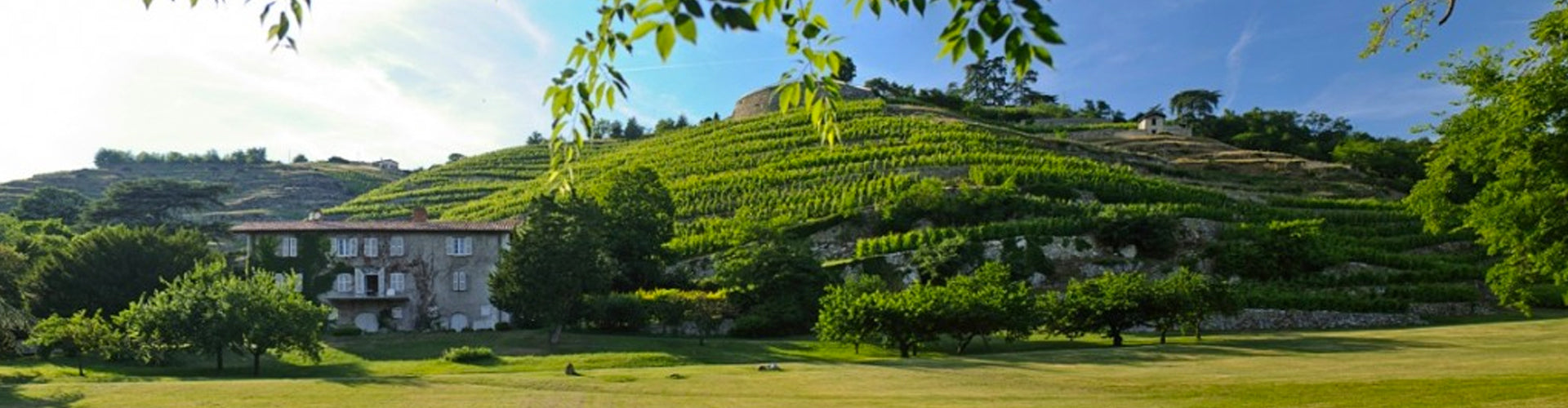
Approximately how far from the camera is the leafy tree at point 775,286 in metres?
51.8

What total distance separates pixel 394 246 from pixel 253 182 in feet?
342

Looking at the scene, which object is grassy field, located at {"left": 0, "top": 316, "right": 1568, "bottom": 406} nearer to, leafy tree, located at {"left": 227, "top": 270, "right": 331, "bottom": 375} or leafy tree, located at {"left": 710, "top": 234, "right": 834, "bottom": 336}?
leafy tree, located at {"left": 227, "top": 270, "right": 331, "bottom": 375}

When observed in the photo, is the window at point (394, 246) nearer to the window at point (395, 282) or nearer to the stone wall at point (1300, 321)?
the window at point (395, 282)

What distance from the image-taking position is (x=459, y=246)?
61.9 metres

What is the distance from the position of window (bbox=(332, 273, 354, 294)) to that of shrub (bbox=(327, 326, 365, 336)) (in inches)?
155

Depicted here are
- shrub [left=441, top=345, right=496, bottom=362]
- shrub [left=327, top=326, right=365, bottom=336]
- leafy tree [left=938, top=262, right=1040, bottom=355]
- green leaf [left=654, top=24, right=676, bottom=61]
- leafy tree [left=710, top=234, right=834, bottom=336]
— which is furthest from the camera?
shrub [left=327, top=326, right=365, bottom=336]

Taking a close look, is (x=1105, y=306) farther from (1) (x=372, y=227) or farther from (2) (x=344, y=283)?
(2) (x=344, y=283)

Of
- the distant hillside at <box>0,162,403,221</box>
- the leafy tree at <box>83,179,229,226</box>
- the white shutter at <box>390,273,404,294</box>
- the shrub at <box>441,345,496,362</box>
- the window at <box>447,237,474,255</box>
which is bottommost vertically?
the shrub at <box>441,345,496,362</box>

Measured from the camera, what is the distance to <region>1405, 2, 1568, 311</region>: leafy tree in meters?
21.2

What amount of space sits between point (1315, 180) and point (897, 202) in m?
46.7

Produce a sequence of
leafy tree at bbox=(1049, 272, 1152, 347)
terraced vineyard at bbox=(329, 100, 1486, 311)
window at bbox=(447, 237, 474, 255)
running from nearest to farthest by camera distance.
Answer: leafy tree at bbox=(1049, 272, 1152, 347) < terraced vineyard at bbox=(329, 100, 1486, 311) < window at bbox=(447, 237, 474, 255)

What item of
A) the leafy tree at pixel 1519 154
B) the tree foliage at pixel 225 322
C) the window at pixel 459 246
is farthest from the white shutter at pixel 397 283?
the leafy tree at pixel 1519 154

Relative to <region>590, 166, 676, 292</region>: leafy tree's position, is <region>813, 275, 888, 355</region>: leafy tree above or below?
below

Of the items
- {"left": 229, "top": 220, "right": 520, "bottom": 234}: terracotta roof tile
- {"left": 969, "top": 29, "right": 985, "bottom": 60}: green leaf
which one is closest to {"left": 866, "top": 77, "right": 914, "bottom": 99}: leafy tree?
{"left": 229, "top": 220, "right": 520, "bottom": 234}: terracotta roof tile
